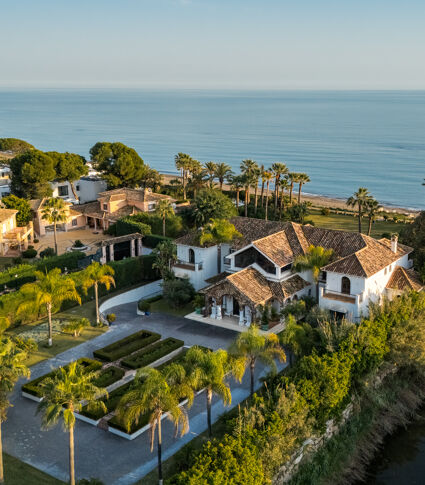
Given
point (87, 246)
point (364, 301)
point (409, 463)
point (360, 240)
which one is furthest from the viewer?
point (87, 246)

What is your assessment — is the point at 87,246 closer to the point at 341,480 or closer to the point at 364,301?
the point at 364,301

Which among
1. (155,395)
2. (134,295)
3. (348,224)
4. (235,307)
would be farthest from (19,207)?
(155,395)

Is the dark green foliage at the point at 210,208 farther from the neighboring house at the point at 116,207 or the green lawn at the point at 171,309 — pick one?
the neighboring house at the point at 116,207

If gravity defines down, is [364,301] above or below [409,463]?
above

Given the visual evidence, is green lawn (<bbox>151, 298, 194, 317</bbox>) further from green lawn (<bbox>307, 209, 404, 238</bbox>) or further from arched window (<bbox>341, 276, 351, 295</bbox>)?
green lawn (<bbox>307, 209, 404, 238</bbox>)

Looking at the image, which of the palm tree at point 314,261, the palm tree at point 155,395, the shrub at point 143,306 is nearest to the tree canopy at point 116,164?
the shrub at point 143,306

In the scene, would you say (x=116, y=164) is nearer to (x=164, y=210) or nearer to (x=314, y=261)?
(x=164, y=210)

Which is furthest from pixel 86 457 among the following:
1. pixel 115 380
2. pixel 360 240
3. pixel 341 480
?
pixel 360 240
